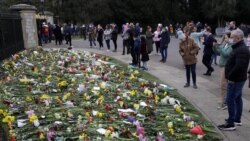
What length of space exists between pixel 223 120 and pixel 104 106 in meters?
2.41

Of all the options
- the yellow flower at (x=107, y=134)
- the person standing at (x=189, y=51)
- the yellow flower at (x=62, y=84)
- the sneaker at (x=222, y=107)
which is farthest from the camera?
A: the person standing at (x=189, y=51)

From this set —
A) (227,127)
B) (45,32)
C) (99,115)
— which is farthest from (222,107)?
(45,32)

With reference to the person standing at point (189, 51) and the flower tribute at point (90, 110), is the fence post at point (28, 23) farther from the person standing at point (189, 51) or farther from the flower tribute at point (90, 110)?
the person standing at point (189, 51)

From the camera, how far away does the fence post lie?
18.3m

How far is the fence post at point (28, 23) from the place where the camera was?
18.3m

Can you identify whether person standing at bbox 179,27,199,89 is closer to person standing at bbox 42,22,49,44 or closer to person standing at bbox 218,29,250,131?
person standing at bbox 218,29,250,131

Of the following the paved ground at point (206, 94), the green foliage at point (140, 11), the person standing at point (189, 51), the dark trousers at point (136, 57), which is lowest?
the paved ground at point (206, 94)

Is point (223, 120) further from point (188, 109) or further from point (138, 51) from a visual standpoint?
point (138, 51)

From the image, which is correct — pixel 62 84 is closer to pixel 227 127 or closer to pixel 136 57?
pixel 227 127

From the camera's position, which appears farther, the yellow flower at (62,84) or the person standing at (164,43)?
the person standing at (164,43)

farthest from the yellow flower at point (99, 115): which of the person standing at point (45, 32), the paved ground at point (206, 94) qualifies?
the person standing at point (45, 32)

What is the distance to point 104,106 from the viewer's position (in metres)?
7.09

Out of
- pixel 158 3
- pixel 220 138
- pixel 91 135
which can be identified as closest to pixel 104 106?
pixel 91 135

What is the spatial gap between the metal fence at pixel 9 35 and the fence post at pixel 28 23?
0.96 m
